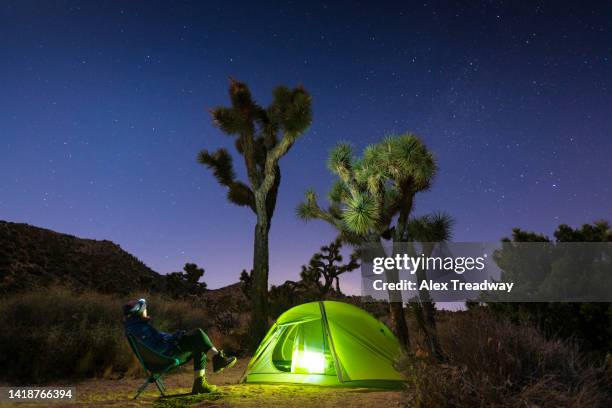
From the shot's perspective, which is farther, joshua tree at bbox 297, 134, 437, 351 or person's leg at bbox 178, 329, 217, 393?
joshua tree at bbox 297, 134, 437, 351

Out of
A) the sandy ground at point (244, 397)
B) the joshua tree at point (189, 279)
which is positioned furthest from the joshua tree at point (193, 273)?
the sandy ground at point (244, 397)

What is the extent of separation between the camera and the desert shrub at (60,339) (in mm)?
8430

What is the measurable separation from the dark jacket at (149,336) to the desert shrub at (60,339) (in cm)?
321

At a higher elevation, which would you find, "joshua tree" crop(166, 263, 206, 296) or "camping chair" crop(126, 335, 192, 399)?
"joshua tree" crop(166, 263, 206, 296)

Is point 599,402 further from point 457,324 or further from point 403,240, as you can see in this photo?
point 403,240

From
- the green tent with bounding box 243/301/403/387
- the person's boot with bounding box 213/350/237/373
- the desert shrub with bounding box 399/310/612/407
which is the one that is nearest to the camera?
the desert shrub with bounding box 399/310/612/407

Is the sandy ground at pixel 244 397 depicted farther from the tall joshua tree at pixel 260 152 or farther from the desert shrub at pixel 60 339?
the tall joshua tree at pixel 260 152

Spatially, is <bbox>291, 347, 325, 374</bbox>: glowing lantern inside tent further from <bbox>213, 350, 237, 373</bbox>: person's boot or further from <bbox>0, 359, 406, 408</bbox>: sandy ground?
A: <bbox>213, 350, 237, 373</bbox>: person's boot

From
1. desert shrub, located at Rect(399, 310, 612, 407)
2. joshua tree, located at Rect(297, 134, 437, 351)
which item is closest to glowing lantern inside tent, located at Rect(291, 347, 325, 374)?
desert shrub, located at Rect(399, 310, 612, 407)

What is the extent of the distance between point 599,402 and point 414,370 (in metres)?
1.59

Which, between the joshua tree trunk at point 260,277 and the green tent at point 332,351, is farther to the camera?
the joshua tree trunk at point 260,277

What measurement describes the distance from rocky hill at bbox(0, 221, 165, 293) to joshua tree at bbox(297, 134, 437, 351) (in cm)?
1437

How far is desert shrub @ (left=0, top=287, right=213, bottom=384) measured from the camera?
8430 millimetres

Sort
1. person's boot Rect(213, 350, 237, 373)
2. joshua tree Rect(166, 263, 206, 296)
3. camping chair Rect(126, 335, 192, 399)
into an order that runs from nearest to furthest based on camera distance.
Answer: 1. camping chair Rect(126, 335, 192, 399)
2. person's boot Rect(213, 350, 237, 373)
3. joshua tree Rect(166, 263, 206, 296)
